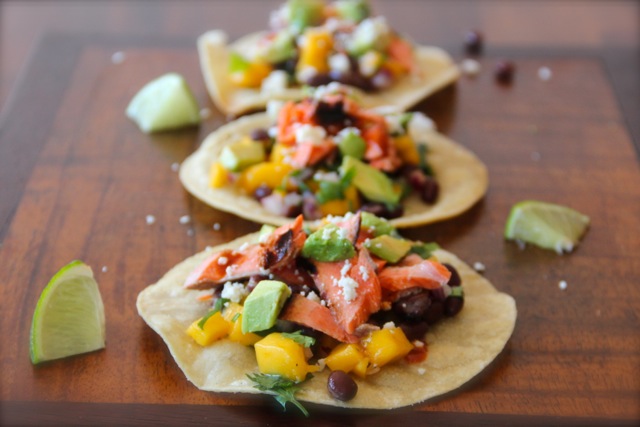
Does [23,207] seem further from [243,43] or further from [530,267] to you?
[530,267]

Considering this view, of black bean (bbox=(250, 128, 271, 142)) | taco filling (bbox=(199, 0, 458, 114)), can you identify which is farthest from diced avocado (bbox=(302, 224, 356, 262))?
taco filling (bbox=(199, 0, 458, 114))

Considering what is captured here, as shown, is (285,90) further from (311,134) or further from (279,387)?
(279,387)

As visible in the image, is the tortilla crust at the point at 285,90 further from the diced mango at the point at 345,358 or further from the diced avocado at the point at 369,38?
the diced mango at the point at 345,358

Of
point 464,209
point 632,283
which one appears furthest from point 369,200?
point 632,283

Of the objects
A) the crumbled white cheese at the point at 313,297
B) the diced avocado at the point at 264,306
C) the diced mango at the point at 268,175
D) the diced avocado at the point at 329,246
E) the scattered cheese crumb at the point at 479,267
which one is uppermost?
the diced avocado at the point at 329,246

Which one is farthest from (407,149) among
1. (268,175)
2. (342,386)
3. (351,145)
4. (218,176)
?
(342,386)

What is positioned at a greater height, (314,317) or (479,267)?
(314,317)

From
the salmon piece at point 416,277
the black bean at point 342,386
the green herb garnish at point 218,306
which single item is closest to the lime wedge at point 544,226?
the salmon piece at point 416,277
